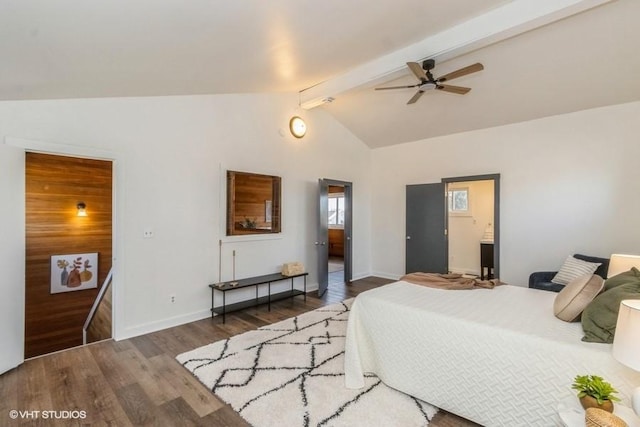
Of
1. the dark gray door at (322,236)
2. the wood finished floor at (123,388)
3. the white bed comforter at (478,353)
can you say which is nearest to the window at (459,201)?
the dark gray door at (322,236)

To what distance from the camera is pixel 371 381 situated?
2451 mm

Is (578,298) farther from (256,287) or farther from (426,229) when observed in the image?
(426,229)

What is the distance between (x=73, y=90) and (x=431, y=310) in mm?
3668

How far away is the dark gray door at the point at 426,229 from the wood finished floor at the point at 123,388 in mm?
3910

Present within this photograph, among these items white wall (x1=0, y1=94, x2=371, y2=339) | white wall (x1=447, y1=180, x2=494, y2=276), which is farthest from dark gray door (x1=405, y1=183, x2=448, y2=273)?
white wall (x1=0, y1=94, x2=371, y2=339)

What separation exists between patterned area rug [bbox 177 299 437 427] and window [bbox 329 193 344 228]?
6.77 m

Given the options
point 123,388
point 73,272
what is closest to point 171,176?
→ point 123,388

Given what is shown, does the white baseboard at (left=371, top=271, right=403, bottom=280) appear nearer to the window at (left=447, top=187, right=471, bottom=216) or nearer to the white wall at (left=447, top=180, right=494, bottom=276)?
the white wall at (left=447, top=180, right=494, bottom=276)

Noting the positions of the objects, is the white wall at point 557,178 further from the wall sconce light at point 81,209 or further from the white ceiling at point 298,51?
the wall sconce light at point 81,209

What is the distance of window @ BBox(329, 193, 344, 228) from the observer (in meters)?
10.1

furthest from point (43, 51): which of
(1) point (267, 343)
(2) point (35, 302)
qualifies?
(2) point (35, 302)

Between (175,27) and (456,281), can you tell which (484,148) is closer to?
(456,281)

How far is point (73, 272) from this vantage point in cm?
474

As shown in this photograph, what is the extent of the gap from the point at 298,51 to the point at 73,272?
492cm
